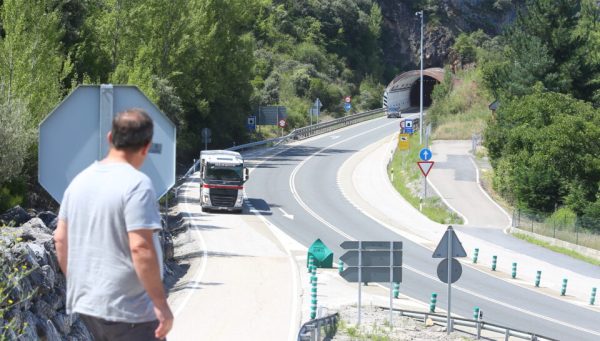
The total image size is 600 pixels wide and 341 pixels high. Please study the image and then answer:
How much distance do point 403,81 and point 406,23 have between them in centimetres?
2135

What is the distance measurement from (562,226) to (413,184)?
12507mm

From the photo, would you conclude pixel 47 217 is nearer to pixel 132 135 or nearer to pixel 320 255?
pixel 320 255

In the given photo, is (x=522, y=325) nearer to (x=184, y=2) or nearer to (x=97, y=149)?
(x=97, y=149)

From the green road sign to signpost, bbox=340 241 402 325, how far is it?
1009 cm

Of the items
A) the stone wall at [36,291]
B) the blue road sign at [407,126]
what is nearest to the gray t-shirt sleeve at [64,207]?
the stone wall at [36,291]

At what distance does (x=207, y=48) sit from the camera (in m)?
64.8

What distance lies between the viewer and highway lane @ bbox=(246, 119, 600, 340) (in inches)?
1084

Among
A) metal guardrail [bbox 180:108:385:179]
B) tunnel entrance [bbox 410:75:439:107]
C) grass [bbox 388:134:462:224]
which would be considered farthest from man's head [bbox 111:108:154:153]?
tunnel entrance [bbox 410:75:439:107]

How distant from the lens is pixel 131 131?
18.6 feet

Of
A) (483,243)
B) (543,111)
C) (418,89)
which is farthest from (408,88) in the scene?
(483,243)

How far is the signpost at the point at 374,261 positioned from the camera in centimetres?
2122

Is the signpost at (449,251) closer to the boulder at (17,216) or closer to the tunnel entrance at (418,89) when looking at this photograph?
the boulder at (17,216)

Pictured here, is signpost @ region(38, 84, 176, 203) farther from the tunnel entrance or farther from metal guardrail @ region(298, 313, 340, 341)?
the tunnel entrance

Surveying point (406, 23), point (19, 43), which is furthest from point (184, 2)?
point (406, 23)
